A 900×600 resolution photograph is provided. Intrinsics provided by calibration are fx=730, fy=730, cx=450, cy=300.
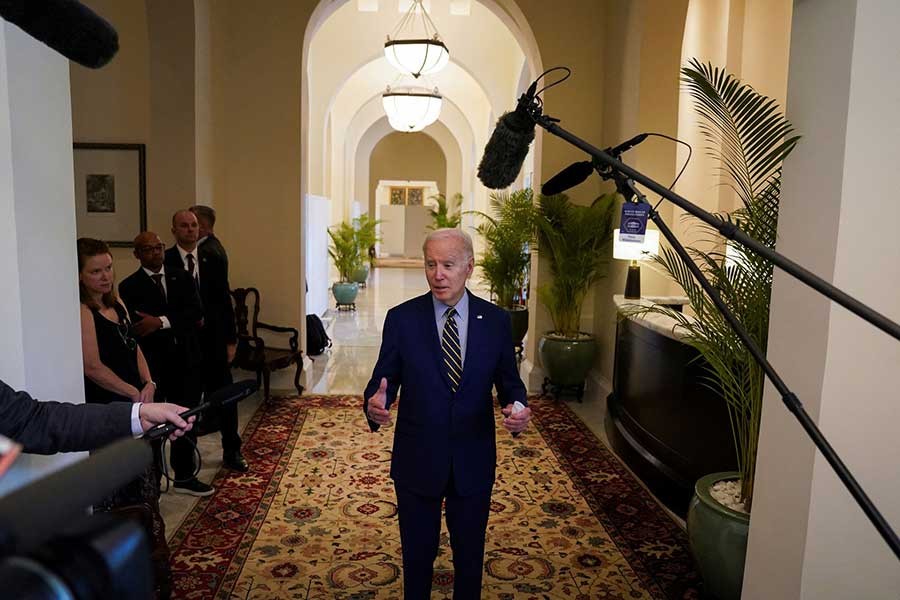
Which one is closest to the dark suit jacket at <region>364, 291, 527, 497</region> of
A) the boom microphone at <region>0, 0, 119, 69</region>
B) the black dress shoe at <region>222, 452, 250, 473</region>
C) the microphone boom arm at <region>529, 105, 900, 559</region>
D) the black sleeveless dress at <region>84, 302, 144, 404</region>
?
the microphone boom arm at <region>529, 105, 900, 559</region>

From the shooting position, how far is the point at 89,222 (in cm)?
697

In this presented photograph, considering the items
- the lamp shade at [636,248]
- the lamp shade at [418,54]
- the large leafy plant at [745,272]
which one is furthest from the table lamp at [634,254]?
the lamp shade at [418,54]

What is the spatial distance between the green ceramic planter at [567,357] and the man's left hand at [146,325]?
432 cm

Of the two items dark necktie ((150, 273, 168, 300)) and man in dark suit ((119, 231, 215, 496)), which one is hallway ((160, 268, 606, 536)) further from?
dark necktie ((150, 273, 168, 300))

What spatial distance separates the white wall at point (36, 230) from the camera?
2.50m

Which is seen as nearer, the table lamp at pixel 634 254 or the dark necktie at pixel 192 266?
the dark necktie at pixel 192 266

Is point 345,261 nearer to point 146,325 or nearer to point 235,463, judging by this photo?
point 235,463

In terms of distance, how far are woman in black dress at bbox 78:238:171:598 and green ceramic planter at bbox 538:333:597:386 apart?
15.2 ft

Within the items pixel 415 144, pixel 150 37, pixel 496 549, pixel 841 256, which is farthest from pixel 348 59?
pixel 415 144

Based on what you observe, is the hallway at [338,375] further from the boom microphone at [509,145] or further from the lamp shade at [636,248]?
the boom microphone at [509,145]

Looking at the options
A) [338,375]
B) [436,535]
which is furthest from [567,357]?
[436,535]

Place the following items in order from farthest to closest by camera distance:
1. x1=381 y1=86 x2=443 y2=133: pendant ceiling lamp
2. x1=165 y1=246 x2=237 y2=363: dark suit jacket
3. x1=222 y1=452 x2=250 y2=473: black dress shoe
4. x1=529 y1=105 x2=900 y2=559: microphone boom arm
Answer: x1=381 y1=86 x2=443 y2=133: pendant ceiling lamp < x1=222 y1=452 x2=250 y2=473: black dress shoe < x1=165 y1=246 x2=237 y2=363: dark suit jacket < x1=529 y1=105 x2=900 y2=559: microphone boom arm

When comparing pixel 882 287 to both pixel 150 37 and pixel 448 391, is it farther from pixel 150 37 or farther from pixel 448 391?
pixel 150 37

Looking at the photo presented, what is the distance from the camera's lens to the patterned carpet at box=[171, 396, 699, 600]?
13.2 feet
